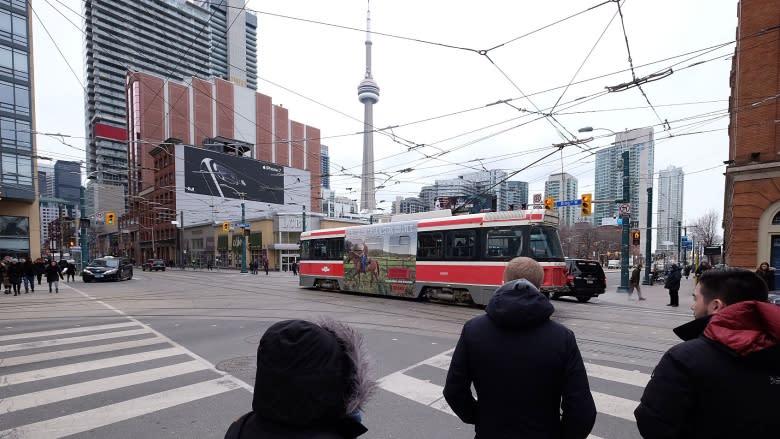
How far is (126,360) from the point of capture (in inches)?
257

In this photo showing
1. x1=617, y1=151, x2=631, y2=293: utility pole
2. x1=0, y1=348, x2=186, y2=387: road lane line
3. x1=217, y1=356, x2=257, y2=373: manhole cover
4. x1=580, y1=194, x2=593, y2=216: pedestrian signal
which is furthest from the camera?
x1=580, y1=194, x2=593, y2=216: pedestrian signal

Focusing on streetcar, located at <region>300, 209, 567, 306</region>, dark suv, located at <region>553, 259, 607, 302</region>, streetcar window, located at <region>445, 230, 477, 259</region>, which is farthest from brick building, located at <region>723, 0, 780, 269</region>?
streetcar window, located at <region>445, 230, 477, 259</region>

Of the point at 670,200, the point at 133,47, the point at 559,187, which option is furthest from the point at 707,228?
the point at 133,47

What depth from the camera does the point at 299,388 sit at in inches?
49.6

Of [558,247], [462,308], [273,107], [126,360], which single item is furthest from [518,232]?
[273,107]

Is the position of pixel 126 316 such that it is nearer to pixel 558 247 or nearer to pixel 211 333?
pixel 211 333

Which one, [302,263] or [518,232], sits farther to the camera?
[302,263]

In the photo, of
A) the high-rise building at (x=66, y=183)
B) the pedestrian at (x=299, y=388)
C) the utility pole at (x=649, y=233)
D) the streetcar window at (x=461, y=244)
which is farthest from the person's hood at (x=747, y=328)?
the high-rise building at (x=66, y=183)

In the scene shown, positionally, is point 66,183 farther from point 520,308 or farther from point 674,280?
point 520,308

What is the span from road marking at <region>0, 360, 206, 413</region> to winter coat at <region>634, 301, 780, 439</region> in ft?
20.3

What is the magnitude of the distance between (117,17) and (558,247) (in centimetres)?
11178

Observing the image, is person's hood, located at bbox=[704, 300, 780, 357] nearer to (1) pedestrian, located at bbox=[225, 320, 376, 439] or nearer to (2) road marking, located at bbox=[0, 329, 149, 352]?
(1) pedestrian, located at bbox=[225, 320, 376, 439]

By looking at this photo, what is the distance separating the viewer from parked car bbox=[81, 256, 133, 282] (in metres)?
26.3

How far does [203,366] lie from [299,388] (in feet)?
19.3
